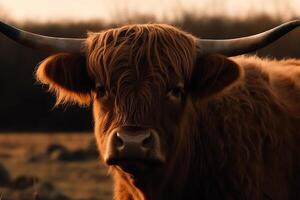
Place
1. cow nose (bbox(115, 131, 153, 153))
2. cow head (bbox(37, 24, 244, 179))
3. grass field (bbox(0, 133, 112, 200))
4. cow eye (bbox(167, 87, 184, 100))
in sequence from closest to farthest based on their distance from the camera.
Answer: cow nose (bbox(115, 131, 153, 153)) < cow head (bbox(37, 24, 244, 179)) < cow eye (bbox(167, 87, 184, 100)) < grass field (bbox(0, 133, 112, 200))

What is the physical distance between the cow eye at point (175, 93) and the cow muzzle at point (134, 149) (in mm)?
364

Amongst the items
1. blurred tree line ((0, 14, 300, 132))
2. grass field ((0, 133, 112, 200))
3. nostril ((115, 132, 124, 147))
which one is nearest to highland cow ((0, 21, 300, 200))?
nostril ((115, 132, 124, 147))

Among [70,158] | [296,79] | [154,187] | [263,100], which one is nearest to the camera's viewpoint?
[154,187]

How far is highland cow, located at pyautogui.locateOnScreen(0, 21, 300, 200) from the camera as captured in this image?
6.66 meters

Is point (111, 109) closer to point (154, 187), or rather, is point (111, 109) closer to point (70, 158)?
point (154, 187)

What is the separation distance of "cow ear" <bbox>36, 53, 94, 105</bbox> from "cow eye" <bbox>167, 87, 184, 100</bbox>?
2.07 ft

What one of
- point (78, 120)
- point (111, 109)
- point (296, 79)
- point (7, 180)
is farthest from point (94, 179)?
point (111, 109)

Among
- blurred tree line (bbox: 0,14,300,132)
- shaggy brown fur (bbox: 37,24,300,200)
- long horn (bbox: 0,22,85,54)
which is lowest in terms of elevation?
blurred tree line (bbox: 0,14,300,132)

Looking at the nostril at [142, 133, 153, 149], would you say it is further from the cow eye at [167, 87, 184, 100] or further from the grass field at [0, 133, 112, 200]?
the grass field at [0, 133, 112, 200]

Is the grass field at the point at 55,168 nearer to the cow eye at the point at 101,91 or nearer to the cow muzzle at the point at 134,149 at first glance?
the cow eye at the point at 101,91

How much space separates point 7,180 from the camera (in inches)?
612

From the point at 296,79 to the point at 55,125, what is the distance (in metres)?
13.3

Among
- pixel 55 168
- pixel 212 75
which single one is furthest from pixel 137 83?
pixel 55 168

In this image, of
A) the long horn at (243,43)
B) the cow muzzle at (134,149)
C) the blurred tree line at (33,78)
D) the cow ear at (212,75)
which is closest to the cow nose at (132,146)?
the cow muzzle at (134,149)
